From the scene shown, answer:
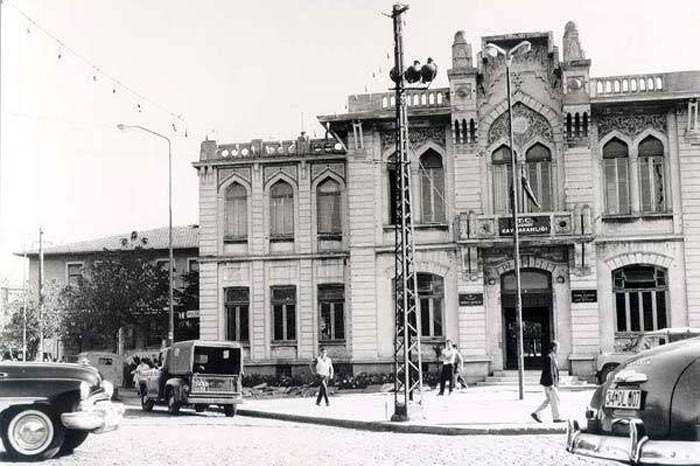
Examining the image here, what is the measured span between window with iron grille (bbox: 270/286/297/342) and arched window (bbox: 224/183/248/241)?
2675 mm

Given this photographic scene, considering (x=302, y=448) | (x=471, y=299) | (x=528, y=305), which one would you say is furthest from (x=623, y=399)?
(x=528, y=305)

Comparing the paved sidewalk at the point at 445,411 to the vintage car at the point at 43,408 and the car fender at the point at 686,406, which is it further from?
the car fender at the point at 686,406

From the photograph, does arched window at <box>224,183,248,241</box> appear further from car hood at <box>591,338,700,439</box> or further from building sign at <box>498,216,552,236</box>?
car hood at <box>591,338,700,439</box>

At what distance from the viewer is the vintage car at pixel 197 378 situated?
75.8 feet

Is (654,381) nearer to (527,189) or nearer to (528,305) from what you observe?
(527,189)

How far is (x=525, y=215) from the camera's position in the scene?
29.8 metres

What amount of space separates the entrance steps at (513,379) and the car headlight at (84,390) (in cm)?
1854

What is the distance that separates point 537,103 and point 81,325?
83.4 feet

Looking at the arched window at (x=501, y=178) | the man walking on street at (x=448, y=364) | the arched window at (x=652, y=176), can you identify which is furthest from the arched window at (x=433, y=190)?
the arched window at (x=652, y=176)

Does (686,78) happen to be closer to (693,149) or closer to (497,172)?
(693,149)

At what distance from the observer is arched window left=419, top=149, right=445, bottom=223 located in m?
31.8

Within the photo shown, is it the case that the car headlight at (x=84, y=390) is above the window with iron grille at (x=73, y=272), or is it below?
below

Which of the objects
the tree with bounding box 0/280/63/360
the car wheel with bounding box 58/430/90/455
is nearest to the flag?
the car wheel with bounding box 58/430/90/455

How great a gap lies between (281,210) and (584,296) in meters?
11.7
